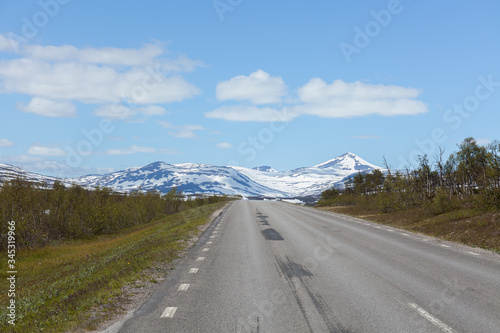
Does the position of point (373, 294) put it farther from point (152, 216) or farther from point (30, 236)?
point (152, 216)

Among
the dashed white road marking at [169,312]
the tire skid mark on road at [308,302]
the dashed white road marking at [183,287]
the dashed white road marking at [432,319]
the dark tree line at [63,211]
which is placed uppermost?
the dark tree line at [63,211]

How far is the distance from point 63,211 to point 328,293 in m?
33.7

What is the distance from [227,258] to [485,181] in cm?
1573

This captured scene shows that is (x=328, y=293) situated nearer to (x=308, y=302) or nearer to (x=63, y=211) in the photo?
(x=308, y=302)

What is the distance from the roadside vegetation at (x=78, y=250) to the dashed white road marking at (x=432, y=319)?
15.9 ft

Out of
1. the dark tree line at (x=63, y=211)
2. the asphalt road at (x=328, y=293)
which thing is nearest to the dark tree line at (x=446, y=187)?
the asphalt road at (x=328, y=293)

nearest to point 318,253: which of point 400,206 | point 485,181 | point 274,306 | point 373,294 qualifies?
point 373,294

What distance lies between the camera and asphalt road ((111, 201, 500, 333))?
5457 millimetres

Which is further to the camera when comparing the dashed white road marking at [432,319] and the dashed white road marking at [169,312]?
the dashed white road marking at [169,312]

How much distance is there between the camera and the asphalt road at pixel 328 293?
5.46 meters

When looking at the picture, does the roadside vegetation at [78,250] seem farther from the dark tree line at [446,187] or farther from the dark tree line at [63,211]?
the dark tree line at [446,187]

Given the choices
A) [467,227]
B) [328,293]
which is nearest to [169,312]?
[328,293]

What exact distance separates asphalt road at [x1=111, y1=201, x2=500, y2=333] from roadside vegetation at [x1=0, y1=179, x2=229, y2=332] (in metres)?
1.01

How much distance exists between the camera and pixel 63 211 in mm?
35125
